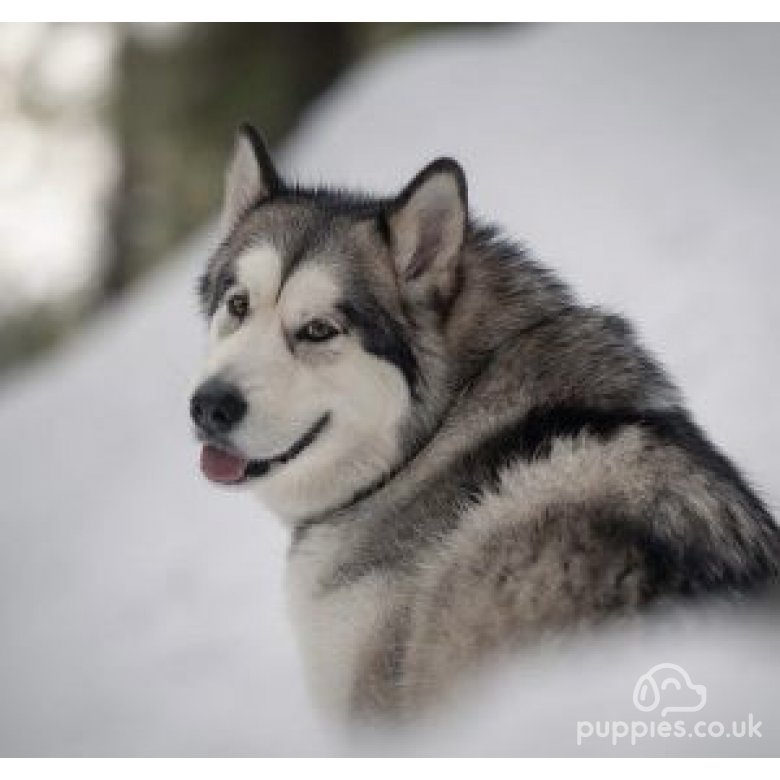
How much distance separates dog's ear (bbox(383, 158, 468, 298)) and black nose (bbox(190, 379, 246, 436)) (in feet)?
1.41

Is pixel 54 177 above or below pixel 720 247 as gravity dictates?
above

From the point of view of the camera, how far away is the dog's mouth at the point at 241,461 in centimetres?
A: 272

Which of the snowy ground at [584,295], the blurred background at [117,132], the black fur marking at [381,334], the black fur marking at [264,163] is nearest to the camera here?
the black fur marking at [381,334]

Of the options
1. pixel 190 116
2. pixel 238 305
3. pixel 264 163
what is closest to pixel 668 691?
pixel 238 305

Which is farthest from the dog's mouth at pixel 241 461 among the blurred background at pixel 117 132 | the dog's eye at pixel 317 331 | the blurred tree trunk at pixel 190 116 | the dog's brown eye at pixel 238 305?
the blurred tree trunk at pixel 190 116

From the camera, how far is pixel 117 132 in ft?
16.8

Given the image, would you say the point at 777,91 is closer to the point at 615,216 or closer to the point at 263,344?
the point at 615,216

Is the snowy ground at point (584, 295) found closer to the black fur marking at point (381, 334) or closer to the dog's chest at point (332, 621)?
the dog's chest at point (332, 621)

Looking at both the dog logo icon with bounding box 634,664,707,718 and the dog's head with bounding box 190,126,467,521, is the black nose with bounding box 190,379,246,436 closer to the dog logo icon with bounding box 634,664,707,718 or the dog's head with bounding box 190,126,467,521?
the dog's head with bounding box 190,126,467,521

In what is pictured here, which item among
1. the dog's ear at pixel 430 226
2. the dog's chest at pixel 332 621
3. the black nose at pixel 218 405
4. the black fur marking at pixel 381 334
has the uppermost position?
the dog's ear at pixel 430 226

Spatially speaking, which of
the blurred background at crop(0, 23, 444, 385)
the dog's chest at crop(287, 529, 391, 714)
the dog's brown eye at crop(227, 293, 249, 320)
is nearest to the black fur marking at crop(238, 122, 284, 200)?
the dog's brown eye at crop(227, 293, 249, 320)
